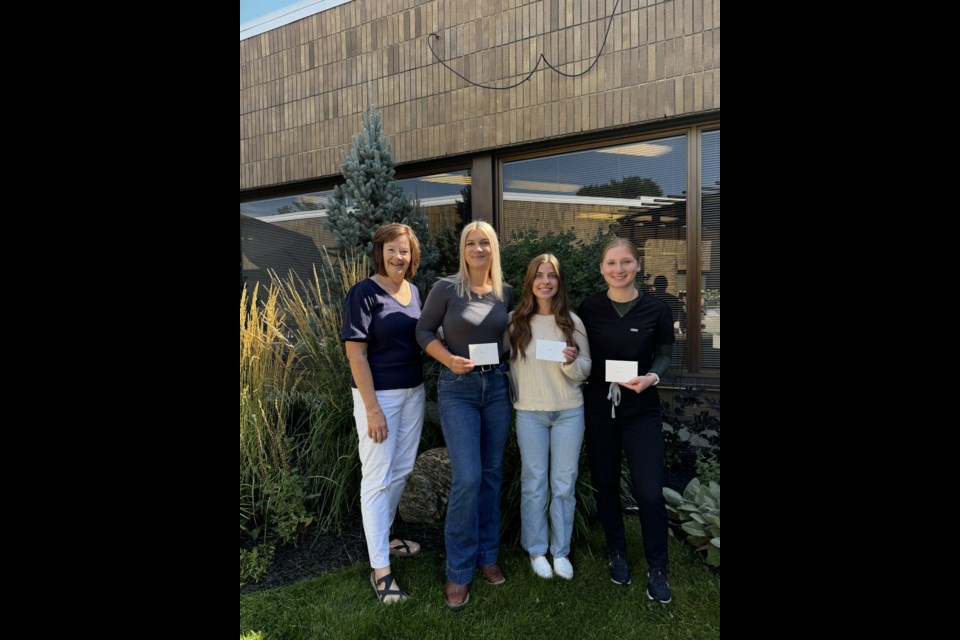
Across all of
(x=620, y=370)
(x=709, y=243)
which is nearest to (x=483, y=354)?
(x=620, y=370)

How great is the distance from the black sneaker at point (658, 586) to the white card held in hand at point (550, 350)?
3.84 ft

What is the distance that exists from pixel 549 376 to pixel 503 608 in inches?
46.0

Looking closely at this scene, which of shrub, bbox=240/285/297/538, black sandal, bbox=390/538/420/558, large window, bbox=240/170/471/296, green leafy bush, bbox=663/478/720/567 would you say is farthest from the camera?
large window, bbox=240/170/471/296

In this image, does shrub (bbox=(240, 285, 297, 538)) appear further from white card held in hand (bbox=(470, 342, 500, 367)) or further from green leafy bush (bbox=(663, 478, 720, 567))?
green leafy bush (bbox=(663, 478, 720, 567))

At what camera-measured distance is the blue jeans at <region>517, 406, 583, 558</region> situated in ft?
10.3

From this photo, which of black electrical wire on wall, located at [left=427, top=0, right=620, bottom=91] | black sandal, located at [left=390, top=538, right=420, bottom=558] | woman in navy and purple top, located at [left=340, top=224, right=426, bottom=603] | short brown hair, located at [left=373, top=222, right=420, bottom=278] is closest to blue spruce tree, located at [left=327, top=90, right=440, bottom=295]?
black electrical wire on wall, located at [left=427, top=0, right=620, bottom=91]

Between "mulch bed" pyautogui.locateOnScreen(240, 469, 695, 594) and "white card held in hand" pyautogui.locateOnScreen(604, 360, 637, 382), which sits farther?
"mulch bed" pyautogui.locateOnScreen(240, 469, 695, 594)

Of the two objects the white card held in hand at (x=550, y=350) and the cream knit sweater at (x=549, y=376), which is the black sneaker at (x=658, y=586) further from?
the white card held in hand at (x=550, y=350)

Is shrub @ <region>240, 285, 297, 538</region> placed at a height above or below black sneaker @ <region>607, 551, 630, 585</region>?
above

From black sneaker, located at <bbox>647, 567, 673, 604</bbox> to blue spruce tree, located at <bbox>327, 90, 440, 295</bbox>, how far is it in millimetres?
3252
